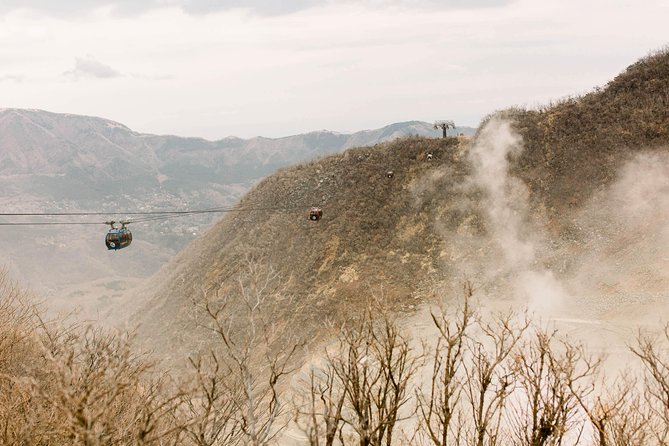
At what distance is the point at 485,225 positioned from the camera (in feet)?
132

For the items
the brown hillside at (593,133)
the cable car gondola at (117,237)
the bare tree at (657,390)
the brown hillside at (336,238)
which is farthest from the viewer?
the brown hillside at (336,238)

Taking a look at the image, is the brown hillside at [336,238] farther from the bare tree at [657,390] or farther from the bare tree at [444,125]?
the bare tree at [657,390]

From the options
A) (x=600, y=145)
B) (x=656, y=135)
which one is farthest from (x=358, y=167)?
(x=656, y=135)

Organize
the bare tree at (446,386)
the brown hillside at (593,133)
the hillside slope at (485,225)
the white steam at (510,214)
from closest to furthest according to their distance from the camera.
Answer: the bare tree at (446,386) < the white steam at (510,214) < the hillside slope at (485,225) < the brown hillside at (593,133)

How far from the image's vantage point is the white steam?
101 feet

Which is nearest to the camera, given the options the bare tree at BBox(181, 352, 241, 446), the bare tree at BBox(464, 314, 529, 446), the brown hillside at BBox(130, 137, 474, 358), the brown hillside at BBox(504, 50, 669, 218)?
the bare tree at BBox(181, 352, 241, 446)

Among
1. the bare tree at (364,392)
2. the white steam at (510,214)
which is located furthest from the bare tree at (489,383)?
the white steam at (510,214)

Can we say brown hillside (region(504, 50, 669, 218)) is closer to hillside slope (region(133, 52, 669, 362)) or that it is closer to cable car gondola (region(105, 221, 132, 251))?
hillside slope (region(133, 52, 669, 362))

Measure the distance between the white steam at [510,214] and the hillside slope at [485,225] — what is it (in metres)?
0.12

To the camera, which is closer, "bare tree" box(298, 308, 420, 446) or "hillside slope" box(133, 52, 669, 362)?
"bare tree" box(298, 308, 420, 446)

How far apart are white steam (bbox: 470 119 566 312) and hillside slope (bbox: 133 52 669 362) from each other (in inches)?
4.9

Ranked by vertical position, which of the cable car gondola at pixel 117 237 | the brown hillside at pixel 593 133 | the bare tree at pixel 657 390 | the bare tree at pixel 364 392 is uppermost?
the brown hillside at pixel 593 133

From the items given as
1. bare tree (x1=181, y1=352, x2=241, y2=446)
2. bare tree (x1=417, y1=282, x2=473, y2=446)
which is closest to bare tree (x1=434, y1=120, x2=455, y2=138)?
bare tree (x1=417, y1=282, x2=473, y2=446)

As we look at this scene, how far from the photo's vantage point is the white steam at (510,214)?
1211 inches
